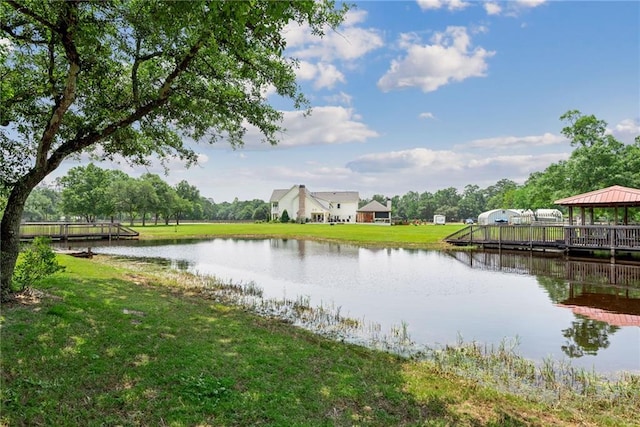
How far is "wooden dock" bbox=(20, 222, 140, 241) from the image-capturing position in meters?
30.9

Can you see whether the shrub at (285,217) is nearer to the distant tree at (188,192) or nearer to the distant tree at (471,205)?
the distant tree at (188,192)

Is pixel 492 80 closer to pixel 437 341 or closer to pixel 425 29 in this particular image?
pixel 425 29

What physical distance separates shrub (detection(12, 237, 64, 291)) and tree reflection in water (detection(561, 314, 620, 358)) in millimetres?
10010

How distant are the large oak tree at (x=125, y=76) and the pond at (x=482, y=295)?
621cm

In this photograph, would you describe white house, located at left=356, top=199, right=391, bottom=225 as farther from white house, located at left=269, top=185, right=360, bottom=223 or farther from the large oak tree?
the large oak tree

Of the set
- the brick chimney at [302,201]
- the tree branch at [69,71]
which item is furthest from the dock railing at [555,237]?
the brick chimney at [302,201]

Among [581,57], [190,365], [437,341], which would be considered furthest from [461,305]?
[581,57]

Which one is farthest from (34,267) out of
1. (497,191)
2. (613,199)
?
(497,191)

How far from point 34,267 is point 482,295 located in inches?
476

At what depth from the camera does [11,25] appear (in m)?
6.55

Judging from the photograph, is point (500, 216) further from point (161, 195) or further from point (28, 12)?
point (28, 12)

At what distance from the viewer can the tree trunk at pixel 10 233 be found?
6.34 metres

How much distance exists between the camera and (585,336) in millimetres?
8008

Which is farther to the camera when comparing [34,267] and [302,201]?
[302,201]
